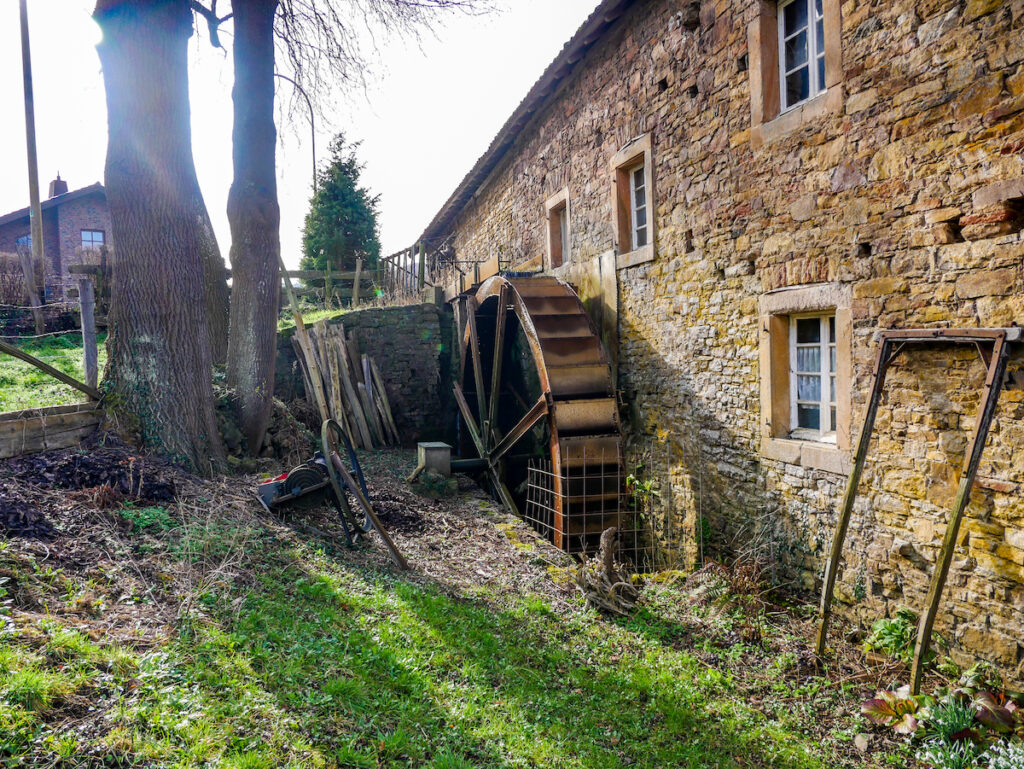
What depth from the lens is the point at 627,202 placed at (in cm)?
711

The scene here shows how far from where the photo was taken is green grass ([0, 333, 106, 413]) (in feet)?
17.8

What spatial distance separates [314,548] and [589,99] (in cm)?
629

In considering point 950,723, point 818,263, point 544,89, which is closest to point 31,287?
point 544,89

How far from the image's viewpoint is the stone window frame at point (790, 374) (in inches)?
167

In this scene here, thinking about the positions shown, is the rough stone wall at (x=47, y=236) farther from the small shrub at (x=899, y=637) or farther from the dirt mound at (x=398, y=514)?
the small shrub at (x=899, y=637)

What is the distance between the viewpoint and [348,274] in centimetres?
1396

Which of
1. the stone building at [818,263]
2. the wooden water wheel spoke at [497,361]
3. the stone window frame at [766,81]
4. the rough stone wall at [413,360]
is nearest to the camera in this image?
the stone building at [818,263]

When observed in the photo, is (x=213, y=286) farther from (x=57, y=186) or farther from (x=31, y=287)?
(x=57, y=186)

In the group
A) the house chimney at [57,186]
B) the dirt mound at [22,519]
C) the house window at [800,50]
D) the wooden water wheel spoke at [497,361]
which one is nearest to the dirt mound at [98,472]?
the dirt mound at [22,519]

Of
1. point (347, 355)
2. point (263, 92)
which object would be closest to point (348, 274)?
point (347, 355)

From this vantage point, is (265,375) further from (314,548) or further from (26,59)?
(26,59)

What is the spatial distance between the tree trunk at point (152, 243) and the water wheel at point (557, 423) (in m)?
3.38

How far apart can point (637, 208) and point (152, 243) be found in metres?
5.04

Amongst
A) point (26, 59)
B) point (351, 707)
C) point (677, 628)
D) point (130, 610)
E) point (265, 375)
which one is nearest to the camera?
point (351, 707)
